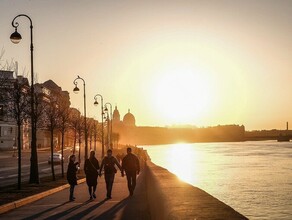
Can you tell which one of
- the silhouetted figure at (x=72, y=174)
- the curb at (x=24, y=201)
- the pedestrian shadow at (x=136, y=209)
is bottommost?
the pedestrian shadow at (x=136, y=209)

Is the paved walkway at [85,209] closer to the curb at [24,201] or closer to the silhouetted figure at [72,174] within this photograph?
the curb at [24,201]

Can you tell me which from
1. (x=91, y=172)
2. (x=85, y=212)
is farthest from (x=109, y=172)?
(x=85, y=212)

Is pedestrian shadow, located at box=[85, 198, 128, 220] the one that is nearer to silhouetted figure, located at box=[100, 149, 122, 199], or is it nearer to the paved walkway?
the paved walkway

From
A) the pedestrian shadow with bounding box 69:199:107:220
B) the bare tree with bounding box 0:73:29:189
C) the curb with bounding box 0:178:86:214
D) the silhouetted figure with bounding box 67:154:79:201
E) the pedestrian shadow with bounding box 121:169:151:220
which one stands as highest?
the bare tree with bounding box 0:73:29:189

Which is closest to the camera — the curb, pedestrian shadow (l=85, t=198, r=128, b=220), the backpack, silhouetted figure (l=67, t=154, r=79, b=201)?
pedestrian shadow (l=85, t=198, r=128, b=220)

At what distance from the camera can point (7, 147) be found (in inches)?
4149

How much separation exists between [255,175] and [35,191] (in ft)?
180

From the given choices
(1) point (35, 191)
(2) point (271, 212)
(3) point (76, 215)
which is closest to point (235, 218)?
(3) point (76, 215)

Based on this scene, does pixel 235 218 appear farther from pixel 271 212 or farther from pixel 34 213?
pixel 271 212

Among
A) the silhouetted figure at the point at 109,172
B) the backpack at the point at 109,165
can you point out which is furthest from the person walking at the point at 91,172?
the backpack at the point at 109,165

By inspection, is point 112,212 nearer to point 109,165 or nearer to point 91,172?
point 109,165

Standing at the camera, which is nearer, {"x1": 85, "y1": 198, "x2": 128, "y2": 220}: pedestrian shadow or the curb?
{"x1": 85, "y1": 198, "x2": 128, "y2": 220}: pedestrian shadow

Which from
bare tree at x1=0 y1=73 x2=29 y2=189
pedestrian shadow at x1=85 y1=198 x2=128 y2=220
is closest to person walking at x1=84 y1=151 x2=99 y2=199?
pedestrian shadow at x1=85 y1=198 x2=128 y2=220

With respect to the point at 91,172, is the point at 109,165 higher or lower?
higher
